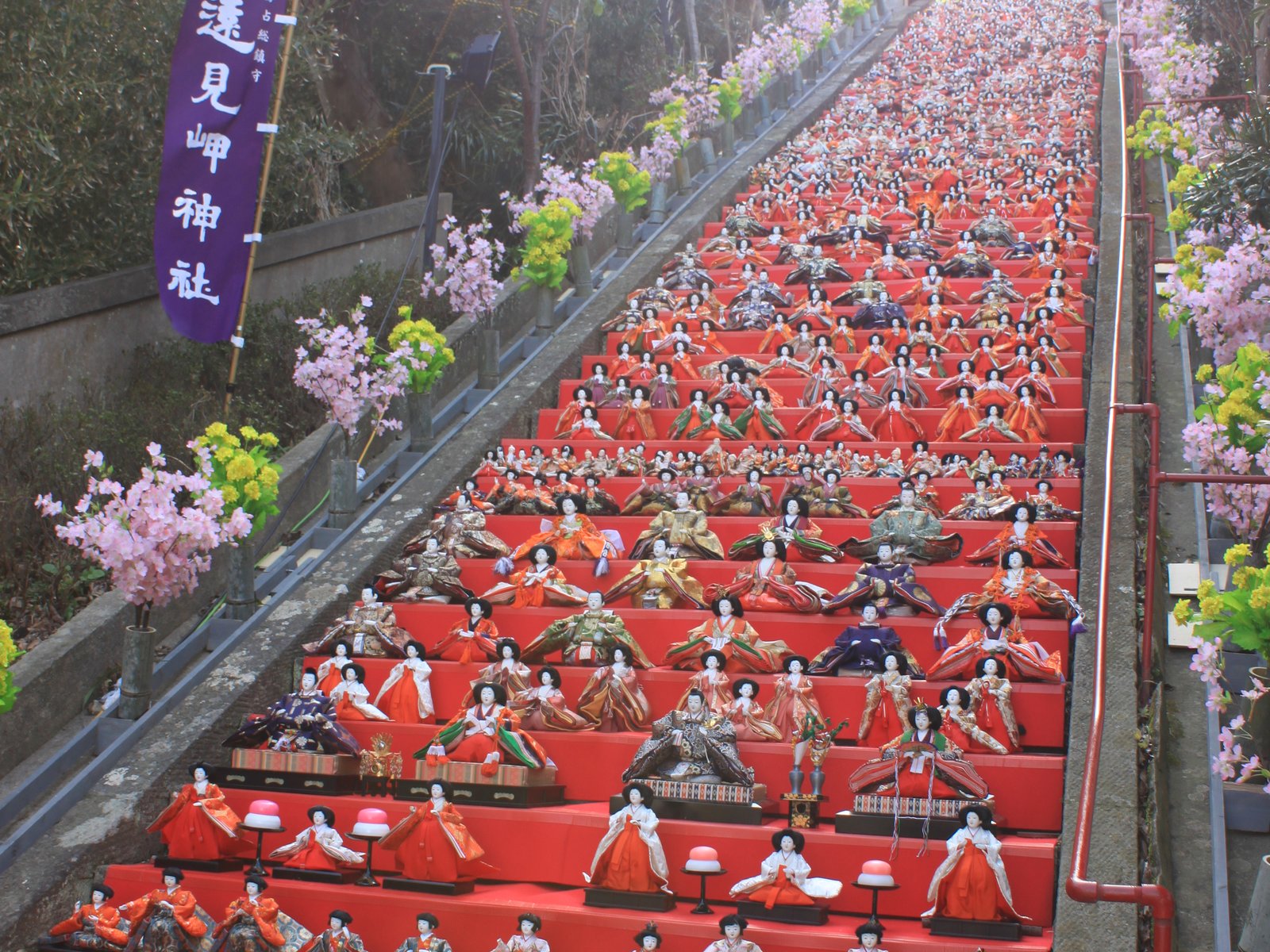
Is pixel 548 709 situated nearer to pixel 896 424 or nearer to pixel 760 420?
pixel 760 420

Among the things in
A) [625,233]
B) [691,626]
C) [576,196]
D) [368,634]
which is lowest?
[368,634]

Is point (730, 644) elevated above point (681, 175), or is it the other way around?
point (681, 175)

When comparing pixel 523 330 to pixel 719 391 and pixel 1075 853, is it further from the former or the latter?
pixel 1075 853

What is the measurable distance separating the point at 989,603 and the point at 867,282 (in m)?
7.00

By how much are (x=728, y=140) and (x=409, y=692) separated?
44.2 ft

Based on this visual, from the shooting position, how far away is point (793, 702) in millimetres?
8062

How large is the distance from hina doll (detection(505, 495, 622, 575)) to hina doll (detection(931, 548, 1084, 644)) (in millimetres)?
2546

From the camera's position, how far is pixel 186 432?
429 inches

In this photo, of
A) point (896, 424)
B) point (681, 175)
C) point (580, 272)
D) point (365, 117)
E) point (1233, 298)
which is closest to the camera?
point (1233, 298)

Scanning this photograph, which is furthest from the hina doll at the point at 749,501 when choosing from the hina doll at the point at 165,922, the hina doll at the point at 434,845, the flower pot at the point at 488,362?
the hina doll at the point at 165,922

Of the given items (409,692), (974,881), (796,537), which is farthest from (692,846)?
(796,537)

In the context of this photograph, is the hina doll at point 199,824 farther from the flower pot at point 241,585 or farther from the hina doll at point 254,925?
the flower pot at point 241,585

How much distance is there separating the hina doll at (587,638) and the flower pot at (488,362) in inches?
167

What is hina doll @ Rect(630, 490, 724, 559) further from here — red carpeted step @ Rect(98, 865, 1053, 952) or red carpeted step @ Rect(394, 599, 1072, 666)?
red carpeted step @ Rect(98, 865, 1053, 952)
